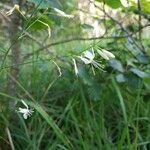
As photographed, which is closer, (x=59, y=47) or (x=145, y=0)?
(x=145, y=0)

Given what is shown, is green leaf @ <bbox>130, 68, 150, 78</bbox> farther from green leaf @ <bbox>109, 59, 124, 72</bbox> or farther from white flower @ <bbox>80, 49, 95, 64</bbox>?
white flower @ <bbox>80, 49, 95, 64</bbox>

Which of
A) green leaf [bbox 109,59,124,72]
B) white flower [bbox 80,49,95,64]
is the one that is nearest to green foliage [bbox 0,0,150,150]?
green leaf [bbox 109,59,124,72]

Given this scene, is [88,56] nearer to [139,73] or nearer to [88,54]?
[88,54]

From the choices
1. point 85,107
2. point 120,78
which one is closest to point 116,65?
point 120,78

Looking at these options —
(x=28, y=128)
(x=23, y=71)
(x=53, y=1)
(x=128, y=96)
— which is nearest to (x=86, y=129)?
(x=28, y=128)

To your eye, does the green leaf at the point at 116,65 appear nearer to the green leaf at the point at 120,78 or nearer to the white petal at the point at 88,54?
the green leaf at the point at 120,78

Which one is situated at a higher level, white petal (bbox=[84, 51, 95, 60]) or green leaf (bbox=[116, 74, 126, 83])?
white petal (bbox=[84, 51, 95, 60])

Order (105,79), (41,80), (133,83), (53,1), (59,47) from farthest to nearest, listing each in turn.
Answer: (59,47)
(41,80)
(105,79)
(133,83)
(53,1)

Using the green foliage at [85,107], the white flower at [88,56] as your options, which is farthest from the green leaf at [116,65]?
the white flower at [88,56]

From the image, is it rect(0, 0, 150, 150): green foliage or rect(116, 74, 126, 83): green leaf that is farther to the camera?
rect(116, 74, 126, 83): green leaf

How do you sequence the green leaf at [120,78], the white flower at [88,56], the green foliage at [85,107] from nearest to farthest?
1. the white flower at [88,56]
2. the green foliage at [85,107]
3. the green leaf at [120,78]

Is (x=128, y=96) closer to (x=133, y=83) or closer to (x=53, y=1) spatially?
(x=133, y=83)
